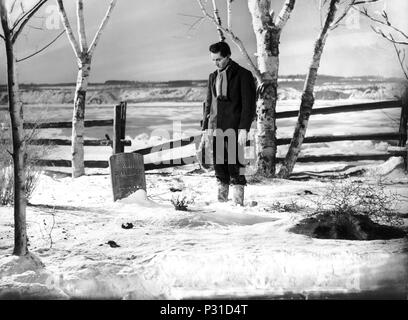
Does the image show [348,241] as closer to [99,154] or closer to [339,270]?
[339,270]

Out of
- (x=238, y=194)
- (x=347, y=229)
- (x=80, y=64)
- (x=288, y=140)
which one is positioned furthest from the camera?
(x=288, y=140)

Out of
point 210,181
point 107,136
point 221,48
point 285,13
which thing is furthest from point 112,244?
point 285,13

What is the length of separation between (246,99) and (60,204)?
231 cm

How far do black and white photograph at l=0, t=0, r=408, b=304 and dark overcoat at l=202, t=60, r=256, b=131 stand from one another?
0.02 meters

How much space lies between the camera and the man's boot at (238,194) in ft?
16.8

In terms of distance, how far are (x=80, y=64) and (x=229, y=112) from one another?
11.4 feet

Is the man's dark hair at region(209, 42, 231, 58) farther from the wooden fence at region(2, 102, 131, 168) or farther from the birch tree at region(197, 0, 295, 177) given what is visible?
the wooden fence at region(2, 102, 131, 168)

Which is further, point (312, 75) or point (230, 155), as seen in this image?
point (312, 75)

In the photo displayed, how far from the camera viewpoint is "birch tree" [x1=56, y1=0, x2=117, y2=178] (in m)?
7.35

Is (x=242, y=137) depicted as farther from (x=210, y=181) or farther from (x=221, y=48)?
(x=210, y=181)

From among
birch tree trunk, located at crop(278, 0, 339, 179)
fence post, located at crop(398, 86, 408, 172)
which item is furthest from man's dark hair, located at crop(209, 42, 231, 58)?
fence post, located at crop(398, 86, 408, 172)

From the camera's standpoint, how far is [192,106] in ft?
40.3

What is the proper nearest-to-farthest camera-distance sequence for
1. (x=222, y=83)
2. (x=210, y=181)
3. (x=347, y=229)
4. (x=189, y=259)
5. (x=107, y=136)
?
(x=189, y=259) < (x=347, y=229) < (x=222, y=83) < (x=210, y=181) < (x=107, y=136)

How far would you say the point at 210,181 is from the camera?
20.9 feet
